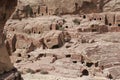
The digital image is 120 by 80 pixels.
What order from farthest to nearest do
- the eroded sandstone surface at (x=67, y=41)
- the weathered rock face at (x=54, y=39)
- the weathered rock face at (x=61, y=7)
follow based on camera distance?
the weathered rock face at (x=61, y=7) → the weathered rock face at (x=54, y=39) → the eroded sandstone surface at (x=67, y=41)

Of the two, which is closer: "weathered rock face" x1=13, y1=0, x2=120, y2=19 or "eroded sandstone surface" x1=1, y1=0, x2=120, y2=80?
"eroded sandstone surface" x1=1, y1=0, x2=120, y2=80

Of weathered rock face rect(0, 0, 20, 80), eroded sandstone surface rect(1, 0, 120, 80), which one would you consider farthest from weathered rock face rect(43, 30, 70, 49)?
weathered rock face rect(0, 0, 20, 80)

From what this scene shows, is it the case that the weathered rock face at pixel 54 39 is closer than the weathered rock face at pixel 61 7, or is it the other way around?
the weathered rock face at pixel 54 39

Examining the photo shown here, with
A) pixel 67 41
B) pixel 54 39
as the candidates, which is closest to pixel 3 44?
pixel 54 39

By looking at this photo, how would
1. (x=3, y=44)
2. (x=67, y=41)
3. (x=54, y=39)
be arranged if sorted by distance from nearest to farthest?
(x=3, y=44) < (x=54, y=39) < (x=67, y=41)

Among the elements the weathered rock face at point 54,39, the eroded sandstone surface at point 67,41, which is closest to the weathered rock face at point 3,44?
the eroded sandstone surface at point 67,41

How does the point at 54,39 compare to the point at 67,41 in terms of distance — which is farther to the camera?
the point at 67,41

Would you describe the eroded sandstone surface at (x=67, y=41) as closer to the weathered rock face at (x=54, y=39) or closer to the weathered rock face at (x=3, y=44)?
the weathered rock face at (x=54, y=39)

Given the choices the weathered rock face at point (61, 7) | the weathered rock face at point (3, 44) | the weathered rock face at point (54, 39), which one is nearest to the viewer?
the weathered rock face at point (3, 44)

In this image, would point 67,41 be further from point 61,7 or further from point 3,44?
point 3,44

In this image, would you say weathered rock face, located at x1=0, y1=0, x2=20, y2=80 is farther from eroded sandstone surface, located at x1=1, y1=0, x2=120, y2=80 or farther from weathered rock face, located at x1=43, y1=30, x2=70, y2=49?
weathered rock face, located at x1=43, y1=30, x2=70, y2=49

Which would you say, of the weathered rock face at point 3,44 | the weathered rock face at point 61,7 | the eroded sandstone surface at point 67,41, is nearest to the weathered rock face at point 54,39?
the eroded sandstone surface at point 67,41

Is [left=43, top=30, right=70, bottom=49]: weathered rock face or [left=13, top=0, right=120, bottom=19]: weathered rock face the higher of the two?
[left=13, top=0, right=120, bottom=19]: weathered rock face

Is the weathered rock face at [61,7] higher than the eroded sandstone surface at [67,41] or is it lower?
higher
